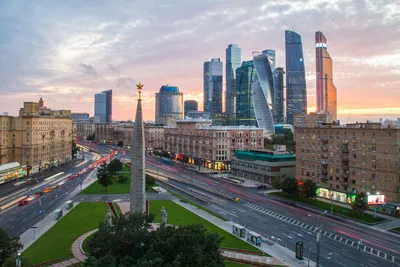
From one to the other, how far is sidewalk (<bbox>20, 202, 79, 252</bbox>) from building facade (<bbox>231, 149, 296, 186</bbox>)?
61.5 meters

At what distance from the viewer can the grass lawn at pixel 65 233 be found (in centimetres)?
4569

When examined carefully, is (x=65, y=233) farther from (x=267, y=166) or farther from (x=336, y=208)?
(x=267, y=166)

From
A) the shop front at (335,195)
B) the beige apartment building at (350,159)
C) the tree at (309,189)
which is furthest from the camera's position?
the tree at (309,189)

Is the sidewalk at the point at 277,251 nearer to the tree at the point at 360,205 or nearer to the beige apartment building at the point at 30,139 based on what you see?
the tree at the point at 360,205

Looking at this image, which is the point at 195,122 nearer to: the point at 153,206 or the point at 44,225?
the point at 153,206

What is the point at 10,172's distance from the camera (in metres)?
103

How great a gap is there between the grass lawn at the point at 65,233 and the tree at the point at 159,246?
18.4m

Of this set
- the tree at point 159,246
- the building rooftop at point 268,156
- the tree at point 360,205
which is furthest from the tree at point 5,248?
the building rooftop at point 268,156

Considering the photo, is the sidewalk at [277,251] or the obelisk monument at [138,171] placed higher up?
the obelisk monument at [138,171]

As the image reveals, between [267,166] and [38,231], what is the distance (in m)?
69.2

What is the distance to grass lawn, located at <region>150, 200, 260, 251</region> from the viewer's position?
51.0 m

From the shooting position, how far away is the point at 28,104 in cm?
12606

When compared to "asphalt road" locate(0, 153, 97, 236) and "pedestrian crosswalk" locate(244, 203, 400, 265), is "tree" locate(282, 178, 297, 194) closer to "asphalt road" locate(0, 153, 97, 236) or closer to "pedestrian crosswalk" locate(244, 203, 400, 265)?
"pedestrian crosswalk" locate(244, 203, 400, 265)

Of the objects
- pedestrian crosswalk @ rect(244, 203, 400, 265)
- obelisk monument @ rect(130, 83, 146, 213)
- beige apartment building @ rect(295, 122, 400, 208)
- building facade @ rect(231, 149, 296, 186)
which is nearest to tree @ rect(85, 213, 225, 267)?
obelisk monument @ rect(130, 83, 146, 213)
